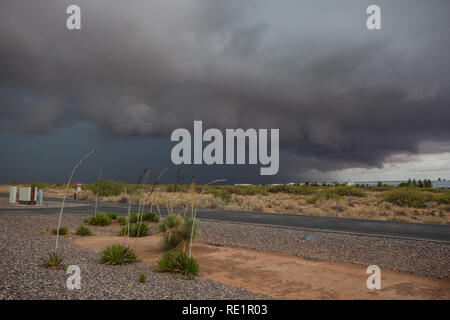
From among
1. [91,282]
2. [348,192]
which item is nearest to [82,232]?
[91,282]

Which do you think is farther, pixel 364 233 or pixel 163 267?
pixel 364 233

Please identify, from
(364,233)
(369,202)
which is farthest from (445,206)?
(364,233)

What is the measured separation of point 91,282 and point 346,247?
8.88m

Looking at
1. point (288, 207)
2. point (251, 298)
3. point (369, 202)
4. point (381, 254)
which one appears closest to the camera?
point (251, 298)

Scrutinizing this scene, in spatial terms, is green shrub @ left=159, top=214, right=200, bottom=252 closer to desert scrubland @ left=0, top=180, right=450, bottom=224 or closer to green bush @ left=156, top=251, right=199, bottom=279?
green bush @ left=156, top=251, right=199, bottom=279

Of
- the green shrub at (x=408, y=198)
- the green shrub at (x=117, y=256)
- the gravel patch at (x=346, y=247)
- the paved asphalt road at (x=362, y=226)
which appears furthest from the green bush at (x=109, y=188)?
the green shrub at (x=408, y=198)

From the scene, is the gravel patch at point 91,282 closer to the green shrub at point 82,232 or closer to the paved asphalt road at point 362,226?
the green shrub at point 82,232

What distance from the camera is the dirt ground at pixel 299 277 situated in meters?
7.39

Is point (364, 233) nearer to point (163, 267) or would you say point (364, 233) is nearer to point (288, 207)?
point (163, 267)

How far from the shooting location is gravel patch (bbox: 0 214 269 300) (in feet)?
19.4

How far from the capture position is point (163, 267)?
827 centimetres

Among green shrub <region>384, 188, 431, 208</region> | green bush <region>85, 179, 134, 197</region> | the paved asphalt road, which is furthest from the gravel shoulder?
green shrub <region>384, 188, 431, 208</region>

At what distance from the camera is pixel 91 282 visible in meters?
6.66
